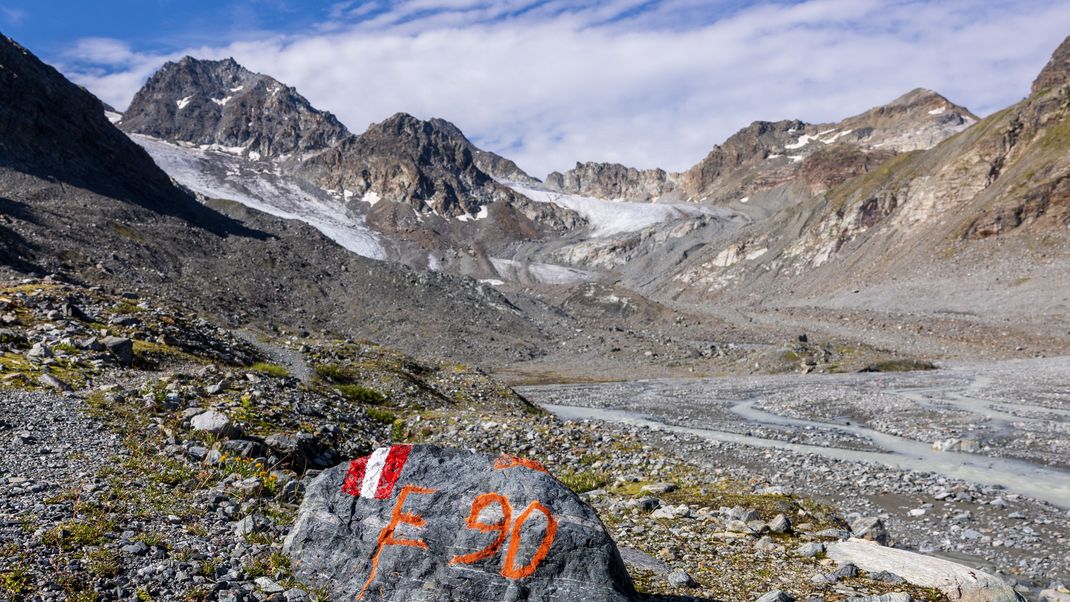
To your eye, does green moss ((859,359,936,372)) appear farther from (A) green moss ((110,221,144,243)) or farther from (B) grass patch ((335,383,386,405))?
(A) green moss ((110,221,144,243))

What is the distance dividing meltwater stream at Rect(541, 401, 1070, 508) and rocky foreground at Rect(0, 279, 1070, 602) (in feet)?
23.3

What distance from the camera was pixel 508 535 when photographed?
7551 millimetres

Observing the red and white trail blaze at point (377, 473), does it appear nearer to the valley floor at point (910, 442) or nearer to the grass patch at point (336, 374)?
the valley floor at point (910, 442)

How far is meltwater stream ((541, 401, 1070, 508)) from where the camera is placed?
2270cm

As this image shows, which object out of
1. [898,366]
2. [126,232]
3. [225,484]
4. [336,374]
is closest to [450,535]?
[225,484]

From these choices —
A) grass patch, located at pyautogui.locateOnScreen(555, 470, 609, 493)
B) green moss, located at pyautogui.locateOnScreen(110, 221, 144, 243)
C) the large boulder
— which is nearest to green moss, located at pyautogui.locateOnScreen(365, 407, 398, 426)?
grass patch, located at pyautogui.locateOnScreen(555, 470, 609, 493)

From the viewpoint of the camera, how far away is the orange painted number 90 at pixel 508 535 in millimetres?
7387

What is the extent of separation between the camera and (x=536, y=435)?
23.7m

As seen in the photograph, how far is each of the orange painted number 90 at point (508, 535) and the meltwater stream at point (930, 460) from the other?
20460 millimetres

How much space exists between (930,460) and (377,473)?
26.8 metres

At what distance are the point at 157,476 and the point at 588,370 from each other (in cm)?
7154

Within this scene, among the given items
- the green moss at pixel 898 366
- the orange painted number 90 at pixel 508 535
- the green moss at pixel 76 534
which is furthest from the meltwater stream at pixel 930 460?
the green moss at pixel 898 366

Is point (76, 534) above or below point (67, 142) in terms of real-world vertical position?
below

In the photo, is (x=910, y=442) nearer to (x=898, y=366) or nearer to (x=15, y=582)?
(x=15, y=582)
